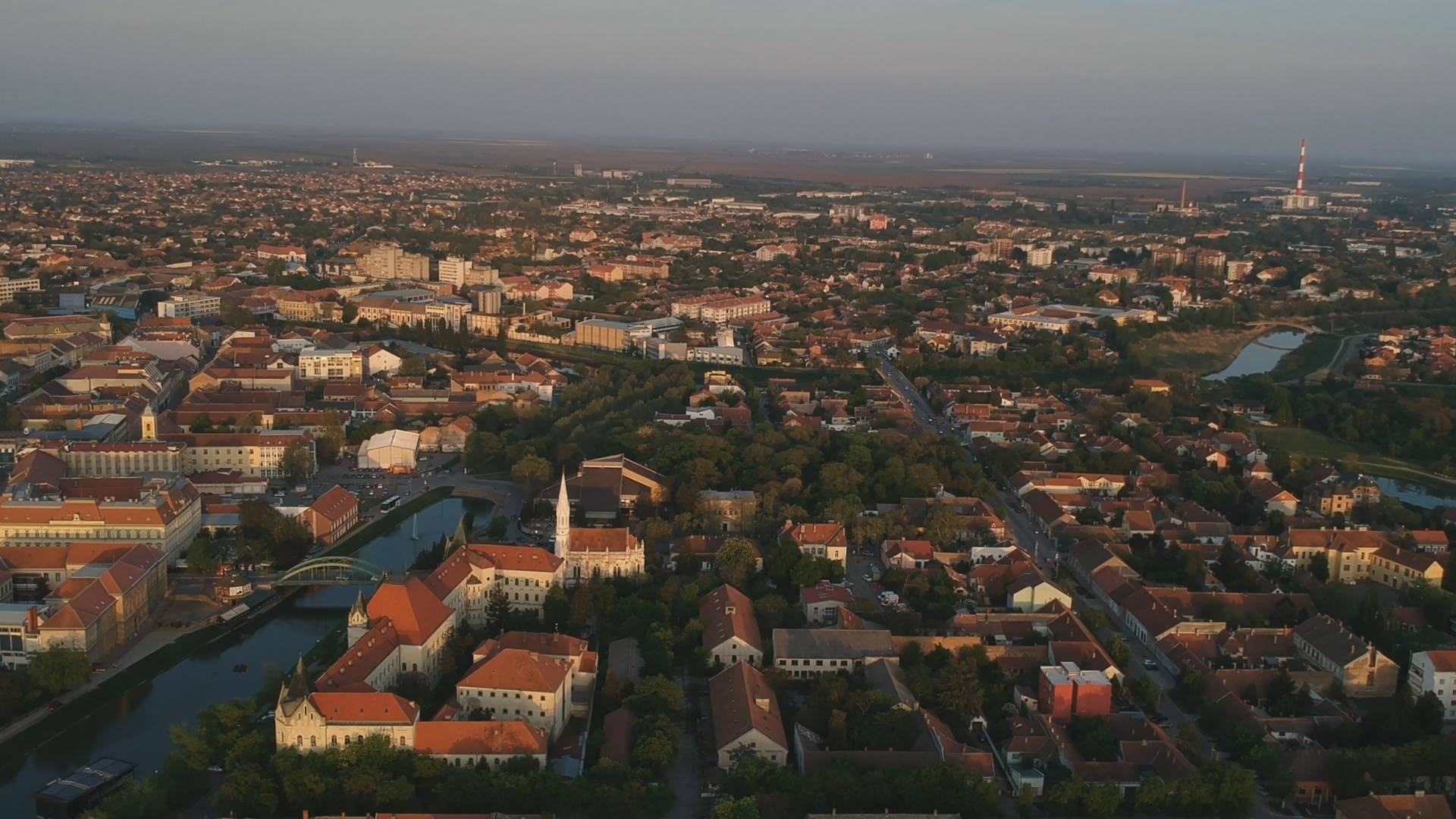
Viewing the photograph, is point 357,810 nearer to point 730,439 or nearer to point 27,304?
point 730,439

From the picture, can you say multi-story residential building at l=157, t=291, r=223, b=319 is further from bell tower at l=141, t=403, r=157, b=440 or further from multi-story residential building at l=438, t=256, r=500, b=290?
bell tower at l=141, t=403, r=157, b=440

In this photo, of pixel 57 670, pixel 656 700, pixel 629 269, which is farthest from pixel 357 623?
pixel 629 269

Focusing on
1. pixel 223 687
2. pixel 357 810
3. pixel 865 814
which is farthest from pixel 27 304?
pixel 865 814

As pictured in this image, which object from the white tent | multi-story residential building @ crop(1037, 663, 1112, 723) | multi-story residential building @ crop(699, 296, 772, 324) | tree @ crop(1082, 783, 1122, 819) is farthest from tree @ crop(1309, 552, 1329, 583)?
multi-story residential building @ crop(699, 296, 772, 324)

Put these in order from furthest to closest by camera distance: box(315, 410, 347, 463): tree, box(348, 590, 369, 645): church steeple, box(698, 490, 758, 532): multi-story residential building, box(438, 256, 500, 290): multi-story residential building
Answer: box(438, 256, 500, 290): multi-story residential building, box(315, 410, 347, 463): tree, box(698, 490, 758, 532): multi-story residential building, box(348, 590, 369, 645): church steeple

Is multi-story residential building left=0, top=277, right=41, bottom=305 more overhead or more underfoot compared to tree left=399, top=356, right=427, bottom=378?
more overhead

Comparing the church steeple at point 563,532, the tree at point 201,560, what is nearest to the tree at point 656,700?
the church steeple at point 563,532
